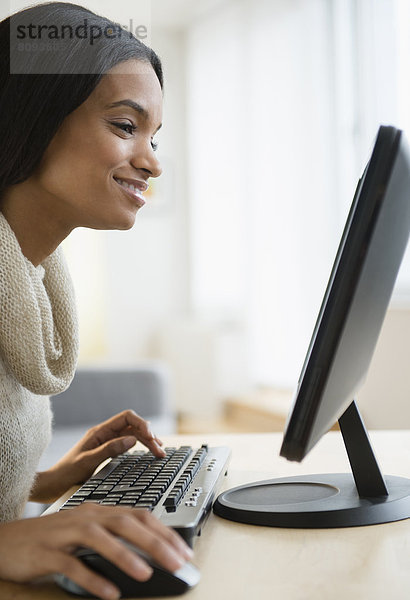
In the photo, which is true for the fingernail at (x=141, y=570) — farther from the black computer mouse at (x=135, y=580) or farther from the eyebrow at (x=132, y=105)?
the eyebrow at (x=132, y=105)

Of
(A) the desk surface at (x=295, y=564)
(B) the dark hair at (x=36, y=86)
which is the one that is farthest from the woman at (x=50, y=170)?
(A) the desk surface at (x=295, y=564)

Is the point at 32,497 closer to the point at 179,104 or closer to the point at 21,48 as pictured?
the point at 21,48

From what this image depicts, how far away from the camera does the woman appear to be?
1024 mm

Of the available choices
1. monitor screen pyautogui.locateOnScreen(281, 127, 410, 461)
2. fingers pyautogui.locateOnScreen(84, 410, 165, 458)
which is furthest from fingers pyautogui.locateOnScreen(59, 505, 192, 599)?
fingers pyautogui.locateOnScreen(84, 410, 165, 458)

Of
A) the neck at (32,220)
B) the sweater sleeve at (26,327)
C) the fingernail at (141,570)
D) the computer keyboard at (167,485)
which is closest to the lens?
the fingernail at (141,570)

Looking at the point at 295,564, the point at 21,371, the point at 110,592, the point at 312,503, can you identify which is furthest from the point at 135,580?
the point at 21,371

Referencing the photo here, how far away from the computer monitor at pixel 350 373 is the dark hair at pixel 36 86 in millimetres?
471

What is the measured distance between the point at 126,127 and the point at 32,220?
0.21 m

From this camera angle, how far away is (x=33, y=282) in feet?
3.57

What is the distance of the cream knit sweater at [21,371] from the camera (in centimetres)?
100

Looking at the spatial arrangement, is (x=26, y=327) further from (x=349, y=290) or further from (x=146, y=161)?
(x=349, y=290)

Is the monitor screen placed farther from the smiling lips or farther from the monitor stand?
the smiling lips

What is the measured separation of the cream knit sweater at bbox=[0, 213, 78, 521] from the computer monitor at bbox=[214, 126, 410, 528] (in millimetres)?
314

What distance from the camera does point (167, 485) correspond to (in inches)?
34.4
